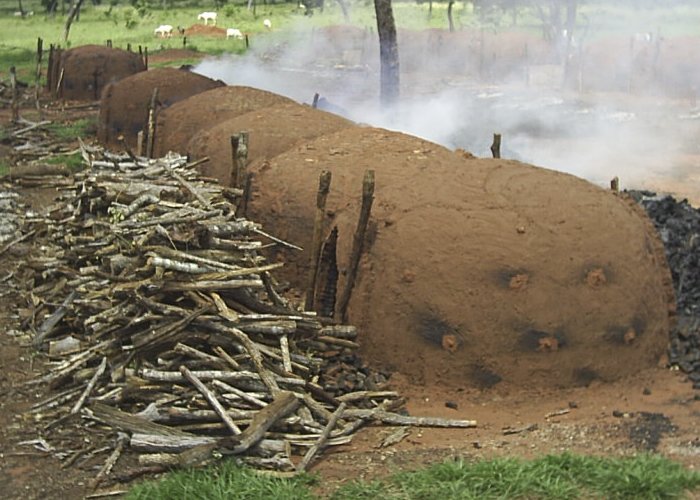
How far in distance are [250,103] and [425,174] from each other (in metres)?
5.62

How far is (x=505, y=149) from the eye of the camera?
64.3 ft

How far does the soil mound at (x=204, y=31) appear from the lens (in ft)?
153

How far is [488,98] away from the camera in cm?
2766

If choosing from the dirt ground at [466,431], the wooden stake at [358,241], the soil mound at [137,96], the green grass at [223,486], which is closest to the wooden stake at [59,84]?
the soil mound at [137,96]

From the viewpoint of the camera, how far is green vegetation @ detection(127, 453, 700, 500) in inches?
260

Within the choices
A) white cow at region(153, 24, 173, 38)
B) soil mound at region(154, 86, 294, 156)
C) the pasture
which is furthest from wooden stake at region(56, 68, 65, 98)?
white cow at region(153, 24, 173, 38)

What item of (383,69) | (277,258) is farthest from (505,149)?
(277,258)

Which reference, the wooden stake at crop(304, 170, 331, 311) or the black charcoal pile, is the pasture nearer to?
the black charcoal pile

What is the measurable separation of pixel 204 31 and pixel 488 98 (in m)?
23.5

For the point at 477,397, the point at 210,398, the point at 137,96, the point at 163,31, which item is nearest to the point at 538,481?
the point at 477,397

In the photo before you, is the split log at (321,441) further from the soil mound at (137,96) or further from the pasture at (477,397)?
the soil mound at (137,96)

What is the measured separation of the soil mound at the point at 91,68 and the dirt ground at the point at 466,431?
1718cm

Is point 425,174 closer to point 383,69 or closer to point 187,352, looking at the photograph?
point 187,352

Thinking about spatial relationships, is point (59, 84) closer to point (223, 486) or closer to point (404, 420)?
point (404, 420)
